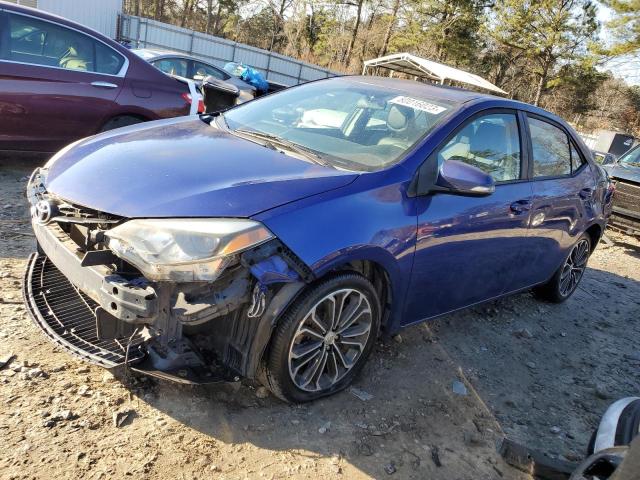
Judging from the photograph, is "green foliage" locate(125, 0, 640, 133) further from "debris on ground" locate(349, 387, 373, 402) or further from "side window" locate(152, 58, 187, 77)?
"debris on ground" locate(349, 387, 373, 402)

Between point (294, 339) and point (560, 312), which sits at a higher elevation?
point (294, 339)

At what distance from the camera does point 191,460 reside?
7.50ft

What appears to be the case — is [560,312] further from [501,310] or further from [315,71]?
[315,71]

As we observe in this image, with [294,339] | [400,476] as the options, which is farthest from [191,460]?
[400,476]

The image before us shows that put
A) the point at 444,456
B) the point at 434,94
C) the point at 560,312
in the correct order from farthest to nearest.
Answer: the point at 560,312 < the point at 434,94 < the point at 444,456

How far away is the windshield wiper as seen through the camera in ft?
9.56

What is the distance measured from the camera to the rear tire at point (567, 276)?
16.0ft

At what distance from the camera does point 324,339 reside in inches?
107

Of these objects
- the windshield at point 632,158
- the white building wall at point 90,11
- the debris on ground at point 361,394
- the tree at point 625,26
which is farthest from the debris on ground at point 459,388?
the tree at point 625,26

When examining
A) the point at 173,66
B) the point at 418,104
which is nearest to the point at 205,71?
the point at 173,66

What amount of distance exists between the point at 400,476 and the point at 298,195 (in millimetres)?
1353

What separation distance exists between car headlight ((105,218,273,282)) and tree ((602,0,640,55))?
102 feet

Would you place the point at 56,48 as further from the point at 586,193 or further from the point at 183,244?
the point at 586,193

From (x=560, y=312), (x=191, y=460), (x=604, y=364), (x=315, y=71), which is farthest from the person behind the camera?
(x=315, y=71)
